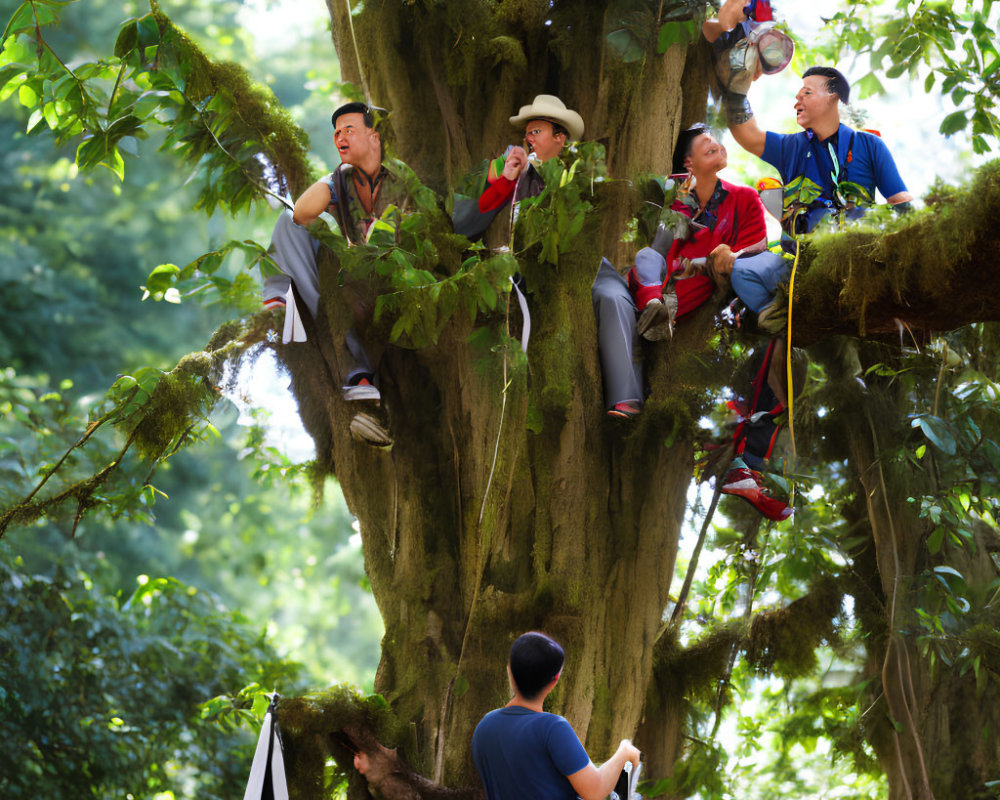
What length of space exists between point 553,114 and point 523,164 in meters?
0.25

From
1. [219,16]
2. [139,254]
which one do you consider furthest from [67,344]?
[219,16]

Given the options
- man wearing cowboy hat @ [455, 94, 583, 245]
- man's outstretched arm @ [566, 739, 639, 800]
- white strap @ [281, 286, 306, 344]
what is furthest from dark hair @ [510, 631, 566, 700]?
man wearing cowboy hat @ [455, 94, 583, 245]

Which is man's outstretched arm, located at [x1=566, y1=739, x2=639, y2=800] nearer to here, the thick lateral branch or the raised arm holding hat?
the thick lateral branch

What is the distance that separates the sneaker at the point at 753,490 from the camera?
154 inches

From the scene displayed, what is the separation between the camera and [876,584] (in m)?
4.93

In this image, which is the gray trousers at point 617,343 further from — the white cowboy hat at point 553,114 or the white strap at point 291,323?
the white strap at point 291,323

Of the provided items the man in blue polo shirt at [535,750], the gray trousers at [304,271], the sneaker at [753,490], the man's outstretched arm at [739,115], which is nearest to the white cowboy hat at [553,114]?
the man's outstretched arm at [739,115]

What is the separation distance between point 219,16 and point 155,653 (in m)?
8.77

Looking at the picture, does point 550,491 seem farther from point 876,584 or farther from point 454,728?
point 876,584

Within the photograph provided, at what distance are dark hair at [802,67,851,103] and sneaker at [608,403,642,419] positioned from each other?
63.2 inches

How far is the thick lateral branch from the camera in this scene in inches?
122

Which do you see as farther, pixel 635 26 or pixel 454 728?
pixel 635 26

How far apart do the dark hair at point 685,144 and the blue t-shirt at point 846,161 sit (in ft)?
1.19

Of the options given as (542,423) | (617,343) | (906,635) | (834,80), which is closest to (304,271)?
(542,423)
